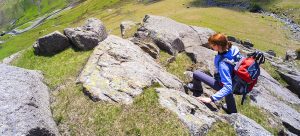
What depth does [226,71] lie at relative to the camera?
1717cm

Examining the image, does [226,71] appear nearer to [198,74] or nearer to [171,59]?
[198,74]

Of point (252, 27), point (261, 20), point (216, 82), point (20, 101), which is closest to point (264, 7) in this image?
point (261, 20)

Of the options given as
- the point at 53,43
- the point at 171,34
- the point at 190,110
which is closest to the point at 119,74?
the point at 190,110

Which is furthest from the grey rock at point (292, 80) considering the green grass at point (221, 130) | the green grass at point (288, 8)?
the green grass at point (288, 8)

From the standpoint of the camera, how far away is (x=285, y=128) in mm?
23047

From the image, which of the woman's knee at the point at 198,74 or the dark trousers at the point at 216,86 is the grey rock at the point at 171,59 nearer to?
the dark trousers at the point at 216,86

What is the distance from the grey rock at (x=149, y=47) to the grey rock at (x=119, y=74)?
1560 millimetres

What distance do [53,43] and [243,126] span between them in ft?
60.6

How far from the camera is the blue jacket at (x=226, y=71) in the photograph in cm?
1702

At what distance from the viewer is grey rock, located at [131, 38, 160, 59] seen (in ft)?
90.9

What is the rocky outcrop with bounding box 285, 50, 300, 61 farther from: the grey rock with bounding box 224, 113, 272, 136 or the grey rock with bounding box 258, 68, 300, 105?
the grey rock with bounding box 224, 113, 272, 136

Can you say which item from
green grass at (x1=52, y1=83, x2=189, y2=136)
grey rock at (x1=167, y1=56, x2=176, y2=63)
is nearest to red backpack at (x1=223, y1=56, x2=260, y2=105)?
green grass at (x1=52, y1=83, x2=189, y2=136)

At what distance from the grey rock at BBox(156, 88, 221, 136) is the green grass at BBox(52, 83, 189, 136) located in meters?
0.43

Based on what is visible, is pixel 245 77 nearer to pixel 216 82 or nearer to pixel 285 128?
pixel 216 82
